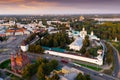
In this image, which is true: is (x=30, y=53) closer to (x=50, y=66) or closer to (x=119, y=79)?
(x=50, y=66)

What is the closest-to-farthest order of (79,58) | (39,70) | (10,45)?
(39,70) → (79,58) → (10,45)

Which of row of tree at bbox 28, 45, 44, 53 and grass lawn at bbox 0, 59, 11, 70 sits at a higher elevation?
row of tree at bbox 28, 45, 44, 53

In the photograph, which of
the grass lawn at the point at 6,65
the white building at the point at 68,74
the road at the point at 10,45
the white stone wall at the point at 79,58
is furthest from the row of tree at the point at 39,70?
the road at the point at 10,45

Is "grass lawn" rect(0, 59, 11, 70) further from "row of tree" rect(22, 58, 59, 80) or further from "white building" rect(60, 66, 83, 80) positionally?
"white building" rect(60, 66, 83, 80)

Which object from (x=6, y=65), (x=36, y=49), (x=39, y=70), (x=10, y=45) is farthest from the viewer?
(x=10, y=45)

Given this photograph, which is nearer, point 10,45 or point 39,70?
point 39,70

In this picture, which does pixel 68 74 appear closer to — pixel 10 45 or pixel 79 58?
pixel 79 58

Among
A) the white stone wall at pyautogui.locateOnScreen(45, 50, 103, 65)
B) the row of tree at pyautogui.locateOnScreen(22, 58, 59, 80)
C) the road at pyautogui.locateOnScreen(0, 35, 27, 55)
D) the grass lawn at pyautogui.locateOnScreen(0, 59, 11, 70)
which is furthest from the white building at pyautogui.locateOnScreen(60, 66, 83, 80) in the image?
the road at pyautogui.locateOnScreen(0, 35, 27, 55)

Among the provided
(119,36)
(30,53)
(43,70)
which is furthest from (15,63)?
(119,36)

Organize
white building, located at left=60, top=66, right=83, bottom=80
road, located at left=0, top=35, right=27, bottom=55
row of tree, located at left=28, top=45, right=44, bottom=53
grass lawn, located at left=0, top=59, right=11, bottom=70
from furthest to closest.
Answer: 1. road, located at left=0, top=35, right=27, bottom=55
2. row of tree, located at left=28, top=45, right=44, bottom=53
3. grass lawn, located at left=0, top=59, right=11, bottom=70
4. white building, located at left=60, top=66, right=83, bottom=80

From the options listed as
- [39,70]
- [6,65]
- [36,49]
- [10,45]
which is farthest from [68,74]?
[10,45]

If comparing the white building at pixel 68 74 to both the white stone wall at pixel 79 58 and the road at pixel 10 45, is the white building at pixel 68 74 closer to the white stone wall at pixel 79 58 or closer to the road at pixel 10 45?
the white stone wall at pixel 79 58
